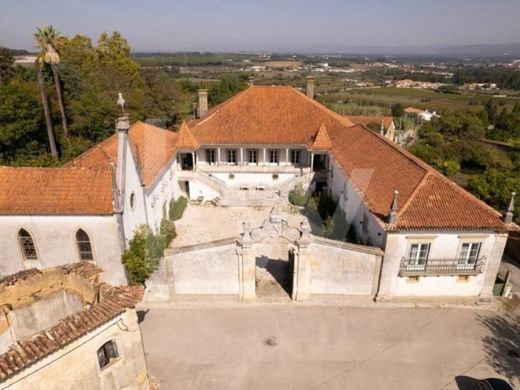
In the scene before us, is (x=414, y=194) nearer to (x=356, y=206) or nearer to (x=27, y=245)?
(x=356, y=206)

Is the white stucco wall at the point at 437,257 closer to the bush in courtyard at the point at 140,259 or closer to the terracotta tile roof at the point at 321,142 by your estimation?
the bush in courtyard at the point at 140,259

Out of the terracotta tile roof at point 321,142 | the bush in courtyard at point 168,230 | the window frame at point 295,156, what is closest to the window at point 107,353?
the bush in courtyard at point 168,230

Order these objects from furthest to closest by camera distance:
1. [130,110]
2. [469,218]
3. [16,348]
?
[130,110]
[469,218]
[16,348]

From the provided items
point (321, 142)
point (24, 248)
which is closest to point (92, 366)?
point (24, 248)

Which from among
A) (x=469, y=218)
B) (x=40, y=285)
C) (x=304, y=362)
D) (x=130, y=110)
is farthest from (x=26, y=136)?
(x=469, y=218)

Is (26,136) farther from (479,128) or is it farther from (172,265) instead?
(479,128)
